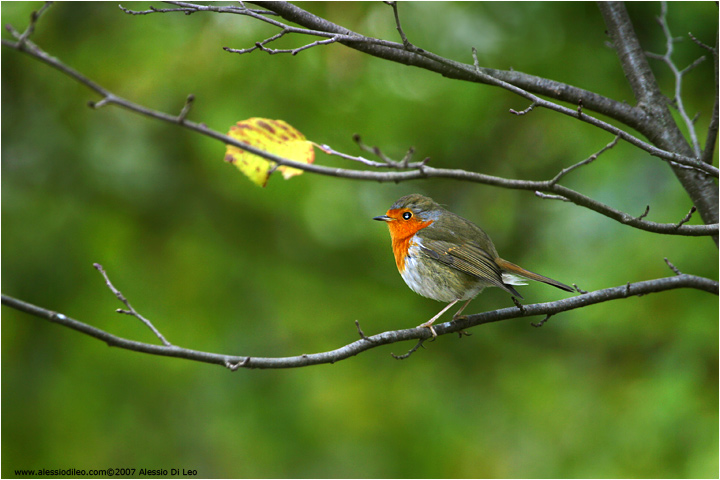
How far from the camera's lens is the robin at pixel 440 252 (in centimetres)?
338

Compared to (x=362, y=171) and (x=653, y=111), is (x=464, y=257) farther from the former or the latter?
(x=362, y=171)

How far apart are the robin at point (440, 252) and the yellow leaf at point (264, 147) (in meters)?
1.14

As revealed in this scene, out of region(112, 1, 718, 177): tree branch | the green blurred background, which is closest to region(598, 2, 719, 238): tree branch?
region(112, 1, 718, 177): tree branch

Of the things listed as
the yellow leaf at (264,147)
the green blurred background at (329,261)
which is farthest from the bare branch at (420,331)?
the green blurred background at (329,261)

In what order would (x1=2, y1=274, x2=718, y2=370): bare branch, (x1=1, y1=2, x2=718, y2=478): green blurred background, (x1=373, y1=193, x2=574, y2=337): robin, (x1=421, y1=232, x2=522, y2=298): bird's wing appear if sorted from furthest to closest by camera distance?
(x1=1, y1=2, x2=718, y2=478): green blurred background
(x1=373, y1=193, x2=574, y2=337): robin
(x1=421, y1=232, x2=522, y2=298): bird's wing
(x1=2, y1=274, x2=718, y2=370): bare branch

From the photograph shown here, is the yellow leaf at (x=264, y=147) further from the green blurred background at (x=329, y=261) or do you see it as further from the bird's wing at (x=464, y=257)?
the green blurred background at (x=329, y=261)

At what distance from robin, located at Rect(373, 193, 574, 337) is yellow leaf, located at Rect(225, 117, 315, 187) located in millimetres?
1142

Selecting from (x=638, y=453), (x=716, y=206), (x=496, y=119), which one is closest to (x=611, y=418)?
(x=638, y=453)

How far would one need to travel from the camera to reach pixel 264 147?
2.25 meters

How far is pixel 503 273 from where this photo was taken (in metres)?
3.37

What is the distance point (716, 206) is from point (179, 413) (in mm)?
4076

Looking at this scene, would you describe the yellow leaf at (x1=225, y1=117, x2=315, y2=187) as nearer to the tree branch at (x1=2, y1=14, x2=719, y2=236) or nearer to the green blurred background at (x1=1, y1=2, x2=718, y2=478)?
the tree branch at (x1=2, y1=14, x2=719, y2=236)

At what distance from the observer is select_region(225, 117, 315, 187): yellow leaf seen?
2.18 metres

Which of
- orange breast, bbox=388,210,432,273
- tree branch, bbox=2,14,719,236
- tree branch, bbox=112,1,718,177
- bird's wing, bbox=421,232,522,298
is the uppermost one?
tree branch, bbox=112,1,718,177
